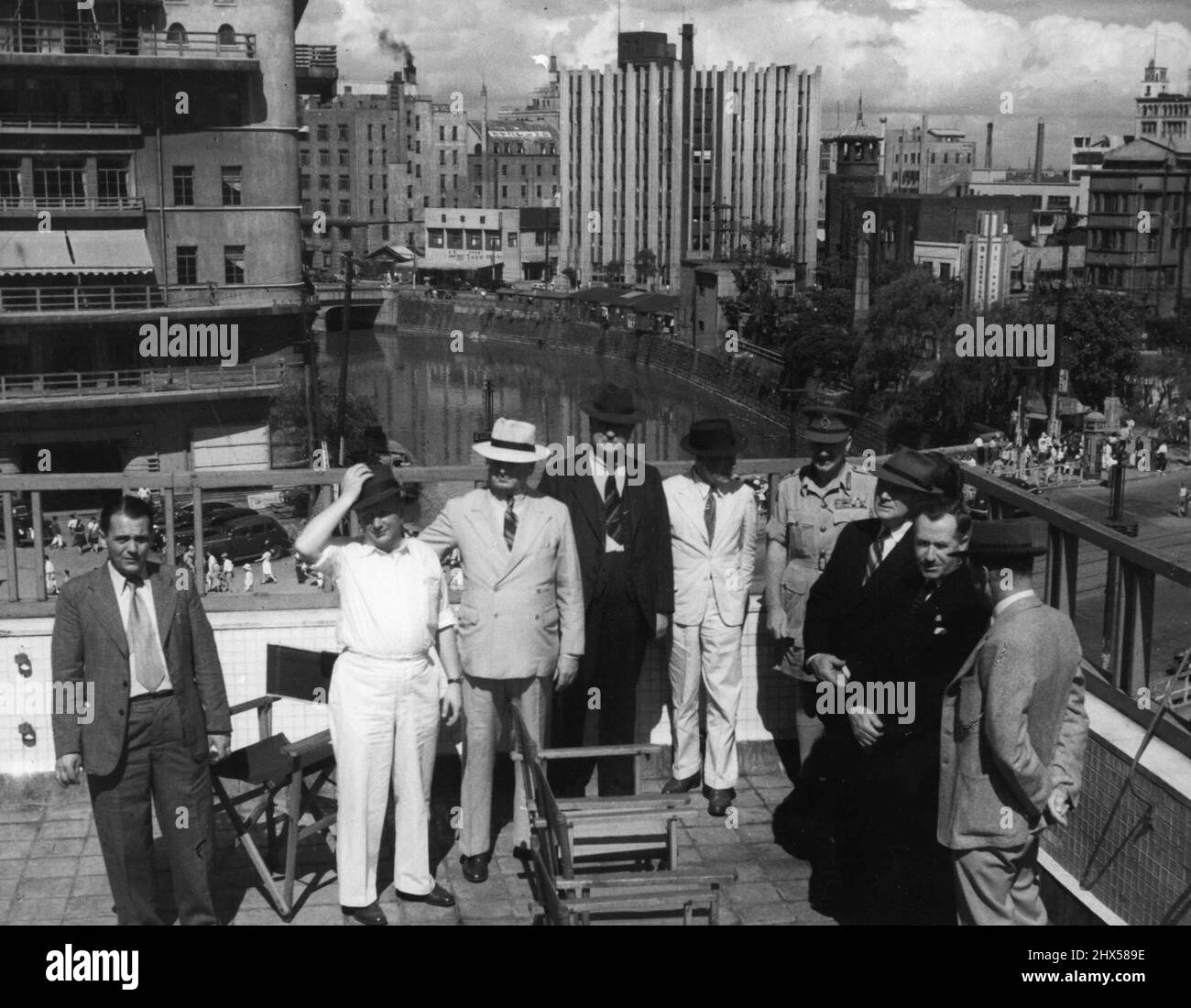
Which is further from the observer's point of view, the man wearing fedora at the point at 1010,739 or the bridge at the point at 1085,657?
the bridge at the point at 1085,657

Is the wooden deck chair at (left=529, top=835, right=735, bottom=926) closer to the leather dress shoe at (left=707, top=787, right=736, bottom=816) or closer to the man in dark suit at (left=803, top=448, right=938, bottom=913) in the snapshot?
the man in dark suit at (left=803, top=448, right=938, bottom=913)

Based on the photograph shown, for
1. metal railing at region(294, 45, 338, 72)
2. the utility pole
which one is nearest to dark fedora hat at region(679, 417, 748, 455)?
the utility pole

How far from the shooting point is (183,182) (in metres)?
37.0

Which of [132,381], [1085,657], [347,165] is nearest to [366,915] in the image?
[1085,657]

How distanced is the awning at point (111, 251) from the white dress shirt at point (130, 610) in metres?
34.7

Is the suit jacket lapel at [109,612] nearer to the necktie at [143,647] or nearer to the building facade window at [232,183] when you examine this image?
the necktie at [143,647]

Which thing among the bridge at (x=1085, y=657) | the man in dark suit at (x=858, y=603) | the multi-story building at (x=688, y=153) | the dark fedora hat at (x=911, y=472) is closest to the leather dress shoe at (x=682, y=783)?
the bridge at (x=1085, y=657)

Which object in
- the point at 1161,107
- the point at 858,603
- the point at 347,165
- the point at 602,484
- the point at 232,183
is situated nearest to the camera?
the point at 858,603

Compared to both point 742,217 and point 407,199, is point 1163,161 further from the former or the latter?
point 407,199

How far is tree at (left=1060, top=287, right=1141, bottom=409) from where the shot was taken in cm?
4712

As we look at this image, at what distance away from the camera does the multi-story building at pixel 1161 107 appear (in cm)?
7444

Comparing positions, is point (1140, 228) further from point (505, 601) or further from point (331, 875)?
point (331, 875)

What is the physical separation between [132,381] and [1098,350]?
29376 millimetres

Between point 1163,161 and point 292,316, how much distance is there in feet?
129
